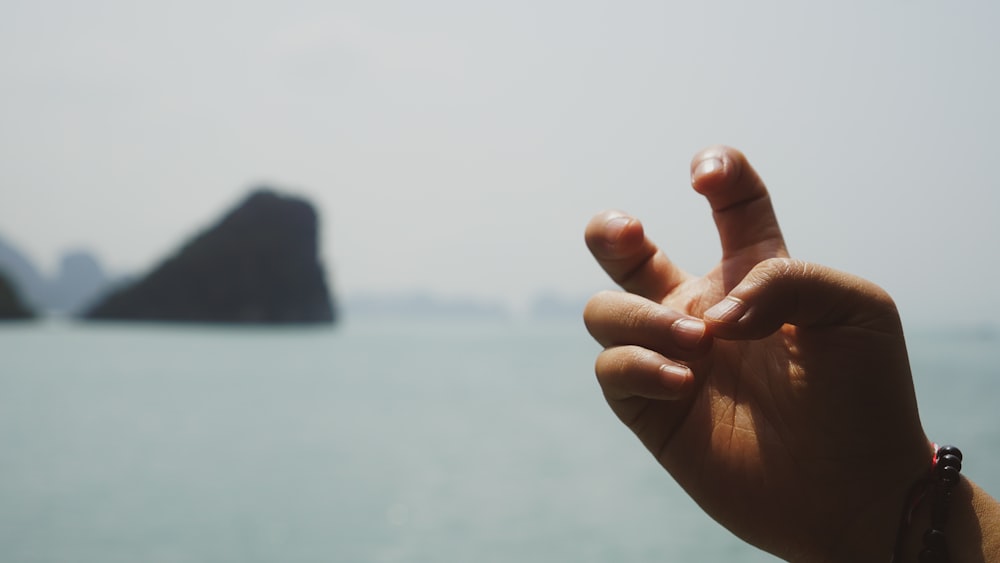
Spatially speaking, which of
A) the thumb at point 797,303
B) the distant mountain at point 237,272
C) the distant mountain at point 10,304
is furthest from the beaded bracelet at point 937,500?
the distant mountain at point 237,272

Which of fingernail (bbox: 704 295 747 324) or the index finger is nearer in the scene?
fingernail (bbox: 704 295 747 324)

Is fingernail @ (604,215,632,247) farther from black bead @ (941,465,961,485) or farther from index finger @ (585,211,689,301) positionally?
black bead @ (941,465,961,485)

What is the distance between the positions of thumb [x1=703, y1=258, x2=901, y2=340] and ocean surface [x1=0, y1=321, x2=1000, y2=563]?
26.0ft

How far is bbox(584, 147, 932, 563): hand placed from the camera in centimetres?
106

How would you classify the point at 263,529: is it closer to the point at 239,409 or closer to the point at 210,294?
the point at 239,409

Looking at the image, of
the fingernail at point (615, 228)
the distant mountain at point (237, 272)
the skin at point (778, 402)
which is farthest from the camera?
the distant mountain at point (237, 272)

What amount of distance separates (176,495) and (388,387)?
18014 millimetres

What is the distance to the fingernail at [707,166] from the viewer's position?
44.6 inches

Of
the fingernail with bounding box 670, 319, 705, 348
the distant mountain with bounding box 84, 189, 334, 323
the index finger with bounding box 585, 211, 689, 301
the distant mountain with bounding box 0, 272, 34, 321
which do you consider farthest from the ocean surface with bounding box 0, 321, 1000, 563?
the distant mountain with bounding box 84, 189, 334, 323

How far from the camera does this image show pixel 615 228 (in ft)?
3.96

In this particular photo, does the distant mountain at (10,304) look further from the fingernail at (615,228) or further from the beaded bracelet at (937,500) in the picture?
the beaded bracelet at (937,500)

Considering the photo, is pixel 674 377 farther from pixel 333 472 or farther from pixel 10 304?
pixel 10 304

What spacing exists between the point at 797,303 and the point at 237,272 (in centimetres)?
6552

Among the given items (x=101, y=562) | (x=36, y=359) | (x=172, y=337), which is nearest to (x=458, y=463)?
(x=101, y=562)
